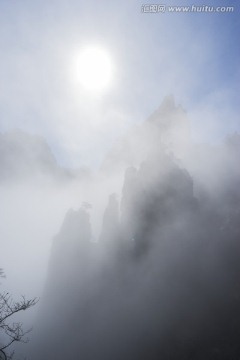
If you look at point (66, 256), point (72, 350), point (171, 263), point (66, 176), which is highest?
point (66, 176)

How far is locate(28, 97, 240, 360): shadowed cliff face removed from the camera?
198 ft

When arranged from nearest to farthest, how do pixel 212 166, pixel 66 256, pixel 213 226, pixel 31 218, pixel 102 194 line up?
pixel 213 226
pixel 66 256
pixel 212 166
pixel 102 194
pixel 31 218

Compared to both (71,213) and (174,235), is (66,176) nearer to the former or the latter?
(71,213)

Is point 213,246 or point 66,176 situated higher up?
point 66,176

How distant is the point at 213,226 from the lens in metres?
77.7

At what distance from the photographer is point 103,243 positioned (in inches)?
3238

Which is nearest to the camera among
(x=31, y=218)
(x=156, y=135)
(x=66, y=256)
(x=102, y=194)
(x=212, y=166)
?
(x=66, y=256)

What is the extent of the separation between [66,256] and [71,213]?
515 inches

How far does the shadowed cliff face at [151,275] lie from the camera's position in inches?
2381

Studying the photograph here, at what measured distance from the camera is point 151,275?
2817 inches

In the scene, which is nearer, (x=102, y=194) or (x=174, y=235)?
(x=174, y=235)

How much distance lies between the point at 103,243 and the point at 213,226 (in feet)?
104

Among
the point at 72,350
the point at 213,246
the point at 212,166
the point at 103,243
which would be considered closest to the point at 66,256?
the point at 103,243

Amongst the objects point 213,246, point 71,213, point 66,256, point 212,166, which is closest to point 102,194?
point 71,213
